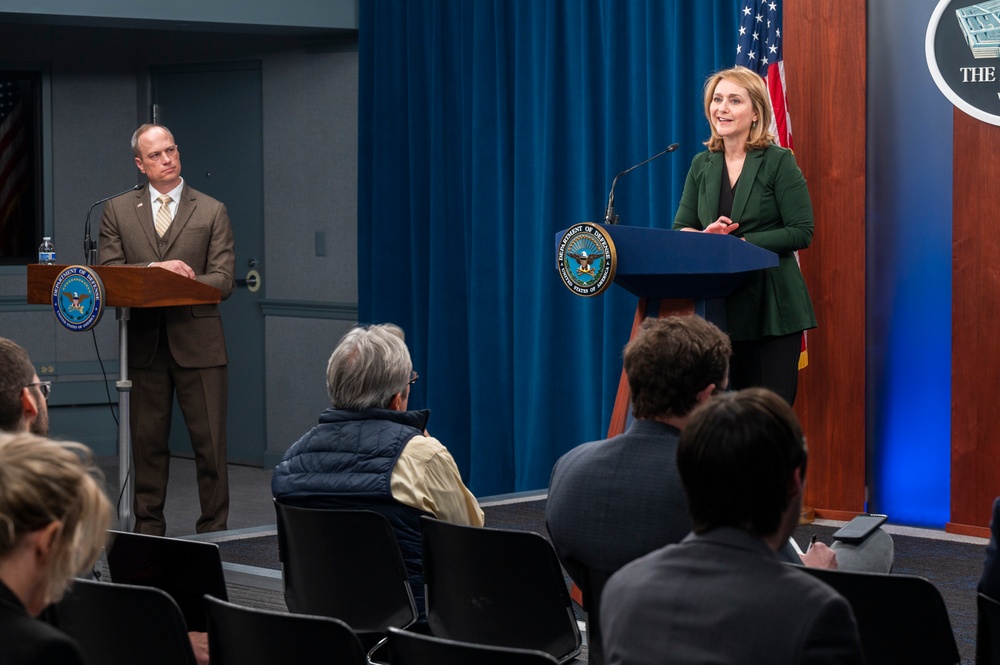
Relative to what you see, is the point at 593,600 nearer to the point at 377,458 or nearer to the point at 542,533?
the point at 377,458

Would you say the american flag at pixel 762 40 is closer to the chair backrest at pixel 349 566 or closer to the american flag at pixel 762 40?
the american flag at pixel 762 40

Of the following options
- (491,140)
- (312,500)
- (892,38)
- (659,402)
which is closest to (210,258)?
(491,140)

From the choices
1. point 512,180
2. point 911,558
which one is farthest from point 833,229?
point 512,180

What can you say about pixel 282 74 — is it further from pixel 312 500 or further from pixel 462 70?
pixel 312 500

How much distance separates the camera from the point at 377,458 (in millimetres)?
2943

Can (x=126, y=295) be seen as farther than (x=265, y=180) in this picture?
No

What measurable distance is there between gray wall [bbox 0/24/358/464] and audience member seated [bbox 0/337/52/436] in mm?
5080

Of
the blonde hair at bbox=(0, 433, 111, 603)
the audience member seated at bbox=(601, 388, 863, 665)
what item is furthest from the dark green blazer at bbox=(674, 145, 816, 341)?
the blonde hair at bbox=(0, 433, 111, 603)

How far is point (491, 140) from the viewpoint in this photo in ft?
22.0

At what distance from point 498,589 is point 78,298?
8.40 feet

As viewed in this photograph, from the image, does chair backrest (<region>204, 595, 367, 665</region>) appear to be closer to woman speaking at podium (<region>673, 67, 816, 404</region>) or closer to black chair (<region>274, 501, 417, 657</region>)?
black chair (<region>274, 501, 417, 657</region>)

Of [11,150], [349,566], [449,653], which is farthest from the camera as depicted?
[11,150]

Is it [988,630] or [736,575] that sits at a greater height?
[736,575]

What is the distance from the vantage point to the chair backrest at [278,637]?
2.09 meters
